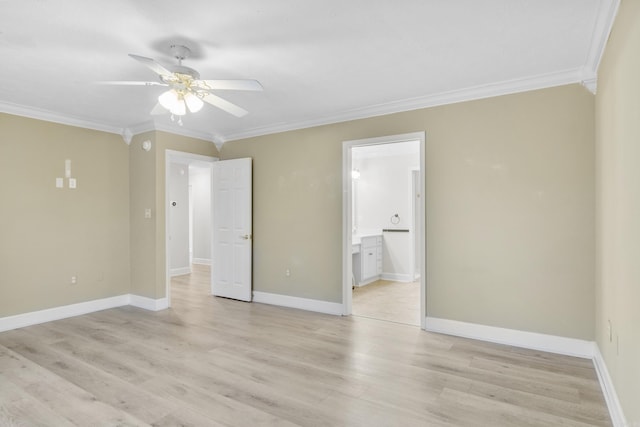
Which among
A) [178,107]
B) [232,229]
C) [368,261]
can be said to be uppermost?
[178,107]

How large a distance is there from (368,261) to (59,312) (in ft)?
15.2

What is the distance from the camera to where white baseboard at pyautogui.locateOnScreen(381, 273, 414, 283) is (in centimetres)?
675

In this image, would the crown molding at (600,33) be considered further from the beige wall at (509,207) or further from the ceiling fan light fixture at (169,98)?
the ceiling fan light fixture at (169,98)

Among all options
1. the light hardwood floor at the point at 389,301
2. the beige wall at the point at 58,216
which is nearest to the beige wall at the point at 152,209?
the beige wall at the point at 58,216

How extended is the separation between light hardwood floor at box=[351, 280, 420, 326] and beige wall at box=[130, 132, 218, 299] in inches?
108

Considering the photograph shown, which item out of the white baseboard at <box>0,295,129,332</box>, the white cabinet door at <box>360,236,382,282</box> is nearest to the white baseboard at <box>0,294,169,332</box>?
the white baseboard at <box>0,295,129,332</box>

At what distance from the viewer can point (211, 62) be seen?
9.51ft

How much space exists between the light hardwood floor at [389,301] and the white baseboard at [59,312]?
11.0 ft

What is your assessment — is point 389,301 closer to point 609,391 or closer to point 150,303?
point 609,391

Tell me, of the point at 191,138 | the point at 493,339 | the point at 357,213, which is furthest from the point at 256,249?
the point at 493,339

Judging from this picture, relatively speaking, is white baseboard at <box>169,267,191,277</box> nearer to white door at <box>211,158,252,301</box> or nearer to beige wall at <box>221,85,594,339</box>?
white door at <box>211,158,252,301</box>

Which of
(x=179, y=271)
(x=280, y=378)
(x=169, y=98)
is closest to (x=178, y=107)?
(x=169, y=98)

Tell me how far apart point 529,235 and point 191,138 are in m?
4.53

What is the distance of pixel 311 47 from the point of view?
2662 millimetres
